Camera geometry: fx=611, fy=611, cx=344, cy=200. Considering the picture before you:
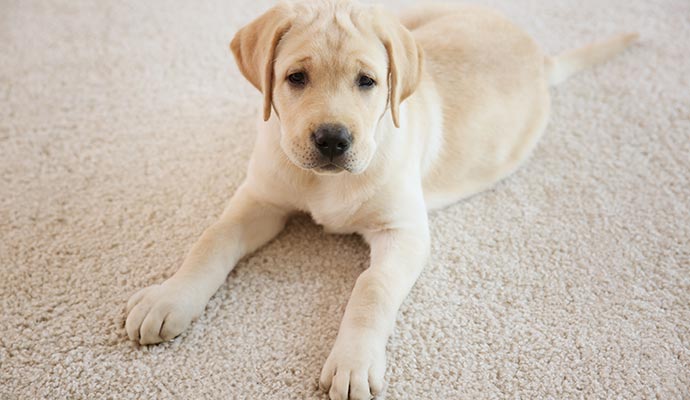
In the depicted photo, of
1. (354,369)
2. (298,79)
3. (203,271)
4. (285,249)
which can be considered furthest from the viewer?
(285,249)

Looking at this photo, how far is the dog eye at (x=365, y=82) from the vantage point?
164cm

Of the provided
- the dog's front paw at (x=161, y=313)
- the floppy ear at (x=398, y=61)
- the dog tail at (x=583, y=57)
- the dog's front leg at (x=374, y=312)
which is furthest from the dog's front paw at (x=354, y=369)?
the dog tail at (x=583, y=57)

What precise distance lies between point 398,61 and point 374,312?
69 cm

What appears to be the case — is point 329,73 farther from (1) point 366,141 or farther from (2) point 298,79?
(1) point 366,141

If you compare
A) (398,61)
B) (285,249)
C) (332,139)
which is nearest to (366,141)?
(332,139)

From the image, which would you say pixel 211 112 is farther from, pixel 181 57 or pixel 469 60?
pixel 469 60

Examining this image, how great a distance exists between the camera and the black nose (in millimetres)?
1567

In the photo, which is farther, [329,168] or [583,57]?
[583,57]

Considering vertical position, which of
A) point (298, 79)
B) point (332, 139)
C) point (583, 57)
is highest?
point (298, 79)

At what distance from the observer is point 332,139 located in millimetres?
1572

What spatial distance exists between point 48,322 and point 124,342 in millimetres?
243

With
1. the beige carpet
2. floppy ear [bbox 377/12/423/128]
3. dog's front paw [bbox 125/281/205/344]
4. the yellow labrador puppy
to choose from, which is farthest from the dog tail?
dog's front paw [bbox 125/281/205/344]

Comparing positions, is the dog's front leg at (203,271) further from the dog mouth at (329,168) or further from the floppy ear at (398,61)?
the floppy ear at (398,61)

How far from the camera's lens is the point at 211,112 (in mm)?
2639
